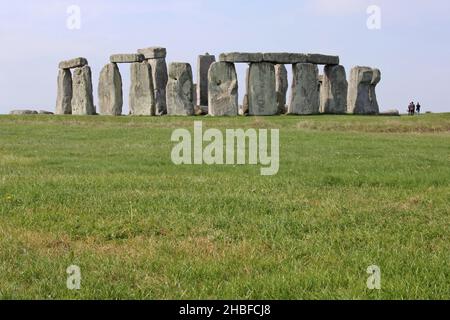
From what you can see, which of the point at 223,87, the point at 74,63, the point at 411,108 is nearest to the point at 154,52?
the point at 223,87

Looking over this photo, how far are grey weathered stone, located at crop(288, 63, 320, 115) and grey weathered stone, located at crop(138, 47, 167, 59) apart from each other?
24.0 feet

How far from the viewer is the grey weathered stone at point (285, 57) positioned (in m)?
33.2

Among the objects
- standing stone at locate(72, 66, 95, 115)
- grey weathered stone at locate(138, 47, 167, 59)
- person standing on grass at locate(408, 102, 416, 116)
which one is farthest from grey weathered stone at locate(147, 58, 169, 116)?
person standing on grass at locate(408, 102, 416, 116)

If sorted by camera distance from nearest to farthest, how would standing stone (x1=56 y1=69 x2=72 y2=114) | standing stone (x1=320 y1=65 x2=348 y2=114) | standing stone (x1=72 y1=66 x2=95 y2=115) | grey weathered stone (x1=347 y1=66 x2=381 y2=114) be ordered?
standing stone (x1=72 y1=66 x2=95 y2=115) → standing stone (x1=320 y1=65 x2=348 y2=114) → grey weathered stone (x1=347 y1=66 x2=381 y2=114) → standing stone (x1=56 y1=69 x2=72 y2=114)

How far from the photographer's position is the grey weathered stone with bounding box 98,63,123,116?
3450 centimetres

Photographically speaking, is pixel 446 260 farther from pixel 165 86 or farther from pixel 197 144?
pixel 165 86

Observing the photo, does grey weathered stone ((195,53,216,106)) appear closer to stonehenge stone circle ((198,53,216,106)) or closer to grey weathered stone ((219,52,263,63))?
stonehenge stone circle ((198,53,216,106))

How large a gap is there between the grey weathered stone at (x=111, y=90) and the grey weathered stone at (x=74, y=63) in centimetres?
161

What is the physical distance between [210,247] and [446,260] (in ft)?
7.18

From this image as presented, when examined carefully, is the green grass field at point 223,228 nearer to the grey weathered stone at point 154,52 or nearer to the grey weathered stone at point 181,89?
the grey weathered stone at point 181,89

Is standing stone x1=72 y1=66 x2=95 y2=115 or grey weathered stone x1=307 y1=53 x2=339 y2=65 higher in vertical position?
grey weathered stone x1=307 y1=53 x2=339 y2=65

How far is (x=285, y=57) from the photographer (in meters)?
33.7

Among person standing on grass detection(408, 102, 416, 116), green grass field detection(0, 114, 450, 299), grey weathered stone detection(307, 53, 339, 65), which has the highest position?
grey weathered stone detection(307, 53, 339, 65)

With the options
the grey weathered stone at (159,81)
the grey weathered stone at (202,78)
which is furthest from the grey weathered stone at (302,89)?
the grey weathered stone at (202,78)
